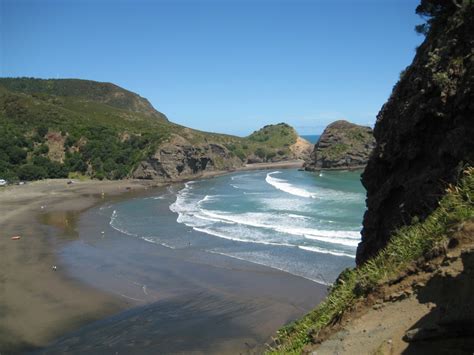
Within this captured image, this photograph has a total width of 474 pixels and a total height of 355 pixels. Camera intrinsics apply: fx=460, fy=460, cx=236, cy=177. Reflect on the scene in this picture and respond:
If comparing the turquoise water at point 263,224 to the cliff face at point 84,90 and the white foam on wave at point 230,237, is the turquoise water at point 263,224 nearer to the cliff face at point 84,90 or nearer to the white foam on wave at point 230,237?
the white foam on wave at point 230,237

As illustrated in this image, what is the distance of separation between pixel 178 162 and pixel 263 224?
62713 mm

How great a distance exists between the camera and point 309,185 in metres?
76.6

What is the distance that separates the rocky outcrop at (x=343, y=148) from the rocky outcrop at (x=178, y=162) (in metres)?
24.7

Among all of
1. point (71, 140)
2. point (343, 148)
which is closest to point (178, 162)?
point (71, 140)

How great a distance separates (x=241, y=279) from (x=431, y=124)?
16.8 meters

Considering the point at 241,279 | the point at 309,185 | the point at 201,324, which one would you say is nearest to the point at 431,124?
the point at 201,324

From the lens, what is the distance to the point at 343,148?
116 metres

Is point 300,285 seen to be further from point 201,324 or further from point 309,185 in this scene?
point 309,185

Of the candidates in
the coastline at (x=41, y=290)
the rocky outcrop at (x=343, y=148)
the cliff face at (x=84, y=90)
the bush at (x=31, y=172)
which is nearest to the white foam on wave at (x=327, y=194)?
the coastline at (x=41, y=290)

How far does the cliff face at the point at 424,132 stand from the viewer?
35.3 feet

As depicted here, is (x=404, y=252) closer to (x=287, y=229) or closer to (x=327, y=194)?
(x=287, y=229)

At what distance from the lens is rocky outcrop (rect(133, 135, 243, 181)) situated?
97.1 meters

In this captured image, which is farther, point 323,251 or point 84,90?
point 84,90

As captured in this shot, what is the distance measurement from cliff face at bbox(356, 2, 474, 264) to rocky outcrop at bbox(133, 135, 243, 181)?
276 feet
